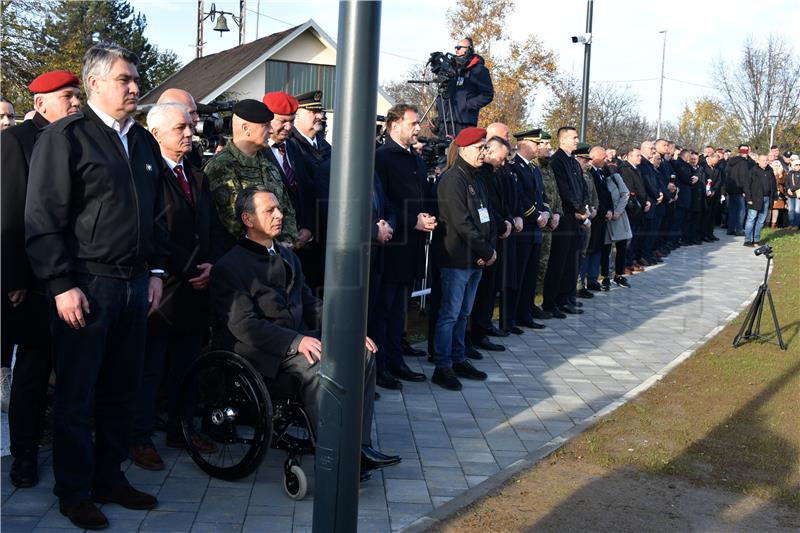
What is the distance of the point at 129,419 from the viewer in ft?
15.6

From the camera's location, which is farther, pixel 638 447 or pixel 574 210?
pixel 574 210

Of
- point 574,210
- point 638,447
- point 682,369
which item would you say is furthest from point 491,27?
point 638,447

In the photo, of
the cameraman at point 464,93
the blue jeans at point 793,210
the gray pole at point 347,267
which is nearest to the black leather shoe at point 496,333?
the cameraman at point 464,93

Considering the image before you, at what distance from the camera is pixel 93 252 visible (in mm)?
4277

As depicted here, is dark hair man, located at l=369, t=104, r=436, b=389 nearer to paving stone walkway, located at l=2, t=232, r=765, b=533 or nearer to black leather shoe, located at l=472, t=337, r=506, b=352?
paving stone walkway, located at l=2, t=232, r=765, b=533

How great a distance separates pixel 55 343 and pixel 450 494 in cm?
224

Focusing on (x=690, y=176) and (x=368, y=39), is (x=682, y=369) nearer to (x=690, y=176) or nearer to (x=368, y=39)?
(x=368, y=39)

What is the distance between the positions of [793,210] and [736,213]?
214 centimetres

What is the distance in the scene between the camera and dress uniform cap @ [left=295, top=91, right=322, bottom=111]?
290 inches

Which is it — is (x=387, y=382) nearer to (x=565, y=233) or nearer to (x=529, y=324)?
(x=529, y=324)

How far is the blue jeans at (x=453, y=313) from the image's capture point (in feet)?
25.2

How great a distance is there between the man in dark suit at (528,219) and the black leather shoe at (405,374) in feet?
9.14

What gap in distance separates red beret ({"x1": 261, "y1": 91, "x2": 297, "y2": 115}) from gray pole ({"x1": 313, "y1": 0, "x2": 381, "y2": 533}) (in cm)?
328

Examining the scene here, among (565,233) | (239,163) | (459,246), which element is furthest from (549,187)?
(239,163)
